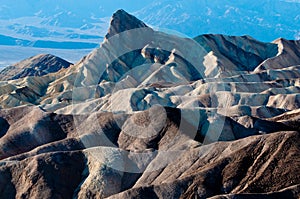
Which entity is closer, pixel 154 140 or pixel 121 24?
pixel 154 140

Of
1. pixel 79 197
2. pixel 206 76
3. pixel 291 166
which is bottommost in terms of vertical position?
pixel 206 76

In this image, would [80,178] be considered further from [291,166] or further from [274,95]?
[274,95]

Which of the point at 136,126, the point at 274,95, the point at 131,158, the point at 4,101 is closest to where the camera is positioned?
the point at 131,158

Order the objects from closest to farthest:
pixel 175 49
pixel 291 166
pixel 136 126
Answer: pixel 291 166
pixel 136 126
pixel 175 49

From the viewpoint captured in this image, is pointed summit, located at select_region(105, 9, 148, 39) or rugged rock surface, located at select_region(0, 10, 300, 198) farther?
pointed summit, located at select_region(105, 9, 148, 39)

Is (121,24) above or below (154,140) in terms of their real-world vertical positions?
below

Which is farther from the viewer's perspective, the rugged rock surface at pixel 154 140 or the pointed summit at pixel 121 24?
the pointed summit at pixel 121 24

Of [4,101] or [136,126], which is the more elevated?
[136,126]

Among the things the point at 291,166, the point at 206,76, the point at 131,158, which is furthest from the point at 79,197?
the point at 206,76
